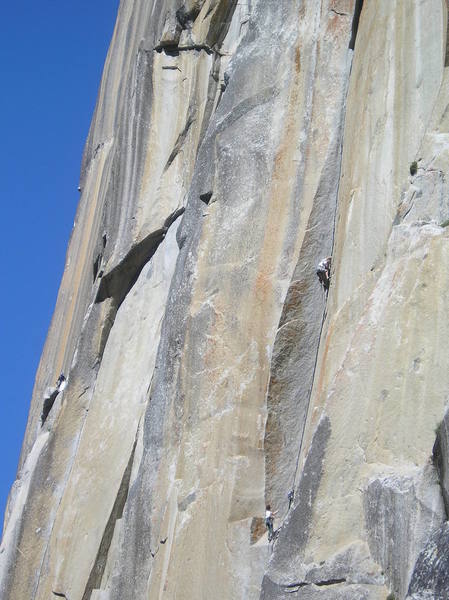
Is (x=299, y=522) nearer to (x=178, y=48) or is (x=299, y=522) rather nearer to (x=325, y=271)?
(x=325, y=271)

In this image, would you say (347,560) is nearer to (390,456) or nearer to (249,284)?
(390,456)

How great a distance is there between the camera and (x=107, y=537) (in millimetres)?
7125

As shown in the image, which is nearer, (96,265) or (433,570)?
(433,570)

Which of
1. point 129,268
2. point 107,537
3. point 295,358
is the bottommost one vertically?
point 107,537

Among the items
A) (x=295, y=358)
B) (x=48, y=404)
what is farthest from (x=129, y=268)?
(x=295, y=358)

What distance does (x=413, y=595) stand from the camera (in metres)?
3.71

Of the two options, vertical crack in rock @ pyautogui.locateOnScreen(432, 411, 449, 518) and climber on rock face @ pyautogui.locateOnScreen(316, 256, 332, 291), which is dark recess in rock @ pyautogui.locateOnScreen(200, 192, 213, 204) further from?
vertical crack in rock @ pyautogui.locateOnScreen(432, 411, 449, 518)

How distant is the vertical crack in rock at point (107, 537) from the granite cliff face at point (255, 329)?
0.01m

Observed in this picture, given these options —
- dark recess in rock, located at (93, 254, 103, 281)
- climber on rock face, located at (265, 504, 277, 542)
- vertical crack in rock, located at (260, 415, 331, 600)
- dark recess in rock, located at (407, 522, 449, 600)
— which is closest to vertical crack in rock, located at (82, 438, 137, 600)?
climber on rock face, located at (265, 504, 277, 542)

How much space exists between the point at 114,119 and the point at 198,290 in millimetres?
3037

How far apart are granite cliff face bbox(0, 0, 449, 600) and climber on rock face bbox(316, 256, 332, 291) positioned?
0.10 m

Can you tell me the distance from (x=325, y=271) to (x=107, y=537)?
224cm

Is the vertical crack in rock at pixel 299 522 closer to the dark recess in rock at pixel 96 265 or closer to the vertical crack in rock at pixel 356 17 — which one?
the vertical crack in rock at pixel 356 17

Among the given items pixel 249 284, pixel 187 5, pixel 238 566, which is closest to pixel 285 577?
pixel 238 566
